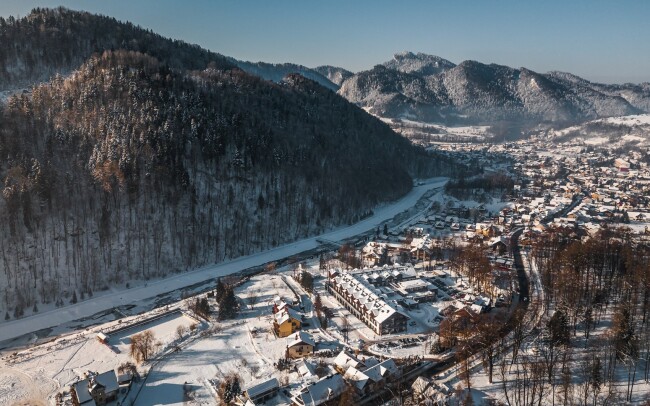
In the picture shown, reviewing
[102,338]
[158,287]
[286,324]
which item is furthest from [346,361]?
[158,287]

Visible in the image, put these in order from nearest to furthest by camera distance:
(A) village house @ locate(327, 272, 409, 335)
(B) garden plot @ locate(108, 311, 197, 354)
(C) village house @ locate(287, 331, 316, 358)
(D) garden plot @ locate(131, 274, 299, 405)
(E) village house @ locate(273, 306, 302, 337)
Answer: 1. (D) garden plot @ locate(131, 274, 299, 405)
2. (C) village house @ locate(287, 331, 316, 358)
3. (E) village house @ locate(273, 306, 302, 337)
4. (B) garden plot @ locate(108, 311, 197, 354)
5. (A) village house @ locate(327, 272, 409, 335)

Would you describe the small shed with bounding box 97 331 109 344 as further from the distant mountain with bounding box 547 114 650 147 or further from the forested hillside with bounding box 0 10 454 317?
the distant mountain with bounding box 547 114 650 147

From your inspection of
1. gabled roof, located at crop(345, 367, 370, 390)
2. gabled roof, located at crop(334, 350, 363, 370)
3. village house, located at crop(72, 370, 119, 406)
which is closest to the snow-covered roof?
gabled roof, located at crop(345, 367, 370, 390)

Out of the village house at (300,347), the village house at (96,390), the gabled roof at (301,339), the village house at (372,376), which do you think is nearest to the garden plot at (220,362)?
the village house at (300,347)

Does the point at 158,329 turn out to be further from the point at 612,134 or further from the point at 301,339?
the point at 612,134

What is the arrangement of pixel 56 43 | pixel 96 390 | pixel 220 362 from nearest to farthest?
pixel 96 390, pixel 220 362, pixel 56 43

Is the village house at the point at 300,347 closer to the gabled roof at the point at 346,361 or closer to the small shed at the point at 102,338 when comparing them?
the gabled roof at the point at 346,361
